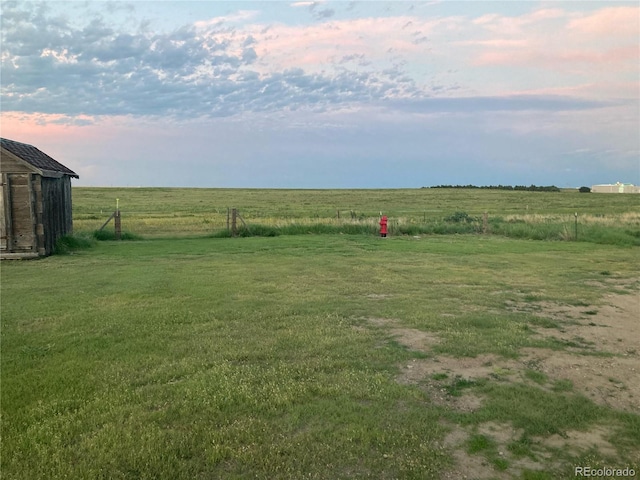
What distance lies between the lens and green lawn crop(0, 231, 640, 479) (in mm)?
3877

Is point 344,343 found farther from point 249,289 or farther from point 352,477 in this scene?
point 249,289

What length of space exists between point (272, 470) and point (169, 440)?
0.93 meters

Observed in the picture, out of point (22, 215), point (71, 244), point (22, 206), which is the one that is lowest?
point (71, 244)

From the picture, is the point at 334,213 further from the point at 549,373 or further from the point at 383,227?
the point at 549,373

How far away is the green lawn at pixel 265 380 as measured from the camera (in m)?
3.88

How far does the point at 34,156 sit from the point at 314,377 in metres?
15.6

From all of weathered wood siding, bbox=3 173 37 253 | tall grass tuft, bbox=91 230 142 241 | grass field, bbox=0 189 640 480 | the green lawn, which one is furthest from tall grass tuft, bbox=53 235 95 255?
grass field, bbox=0 189 640 480

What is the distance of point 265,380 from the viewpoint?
17.6 feet

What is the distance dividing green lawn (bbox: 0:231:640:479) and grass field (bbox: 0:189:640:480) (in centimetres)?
2

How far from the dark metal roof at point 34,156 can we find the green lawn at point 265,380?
17.3 feet

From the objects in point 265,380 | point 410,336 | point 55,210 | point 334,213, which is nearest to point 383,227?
point 55,210

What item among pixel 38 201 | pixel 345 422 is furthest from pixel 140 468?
pixel 38 201

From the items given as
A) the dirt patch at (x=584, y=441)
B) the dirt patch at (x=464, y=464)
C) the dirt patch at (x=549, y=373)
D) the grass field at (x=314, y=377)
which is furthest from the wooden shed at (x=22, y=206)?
the dirt patch at (x=584, y=441)

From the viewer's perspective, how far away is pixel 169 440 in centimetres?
408
